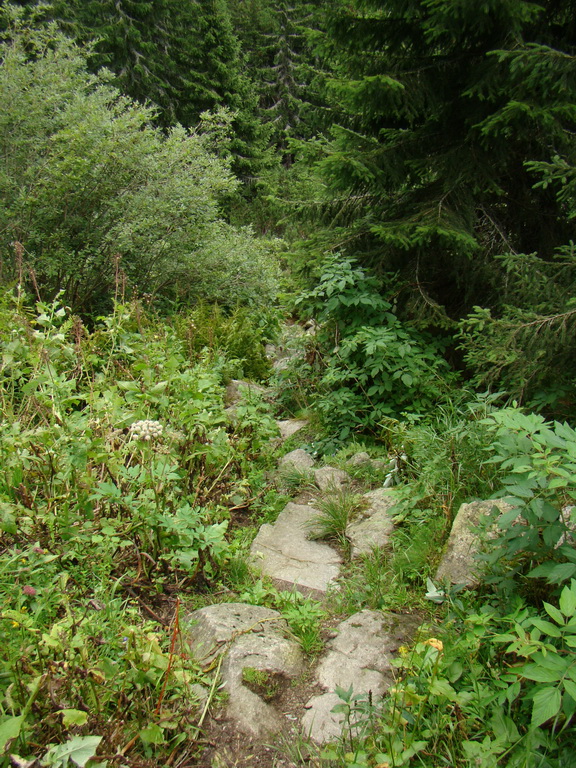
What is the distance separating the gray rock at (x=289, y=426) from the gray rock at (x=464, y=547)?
2.79 m

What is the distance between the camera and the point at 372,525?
367 centimetres

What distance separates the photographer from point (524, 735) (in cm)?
188

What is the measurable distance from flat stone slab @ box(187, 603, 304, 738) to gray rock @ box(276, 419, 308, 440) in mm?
2817

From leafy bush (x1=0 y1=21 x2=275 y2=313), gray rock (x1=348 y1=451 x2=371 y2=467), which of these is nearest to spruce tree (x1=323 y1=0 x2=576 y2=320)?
gray rock (x1=348 y1=451 x2=371 y2=467)

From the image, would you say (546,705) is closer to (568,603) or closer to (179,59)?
(568,603)

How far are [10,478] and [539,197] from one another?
5.23 m

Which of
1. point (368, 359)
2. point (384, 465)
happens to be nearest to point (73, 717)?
point (384, 465)

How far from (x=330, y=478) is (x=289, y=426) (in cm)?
161

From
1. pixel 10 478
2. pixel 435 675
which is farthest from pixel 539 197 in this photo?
pixel 10 478

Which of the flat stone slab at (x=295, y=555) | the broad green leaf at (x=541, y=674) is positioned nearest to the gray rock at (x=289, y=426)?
the flat stone slab at (x=295, y=555)

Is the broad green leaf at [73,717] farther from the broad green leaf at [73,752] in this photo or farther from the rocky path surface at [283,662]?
the rocky path surface at [283,662]

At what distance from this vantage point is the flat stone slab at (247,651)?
2.21 metres

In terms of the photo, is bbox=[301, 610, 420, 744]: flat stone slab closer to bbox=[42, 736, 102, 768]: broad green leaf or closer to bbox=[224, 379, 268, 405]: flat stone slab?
bbox=[42, 736, 102, 768]: broad green leaf

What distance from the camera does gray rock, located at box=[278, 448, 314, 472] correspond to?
4.62 metres
